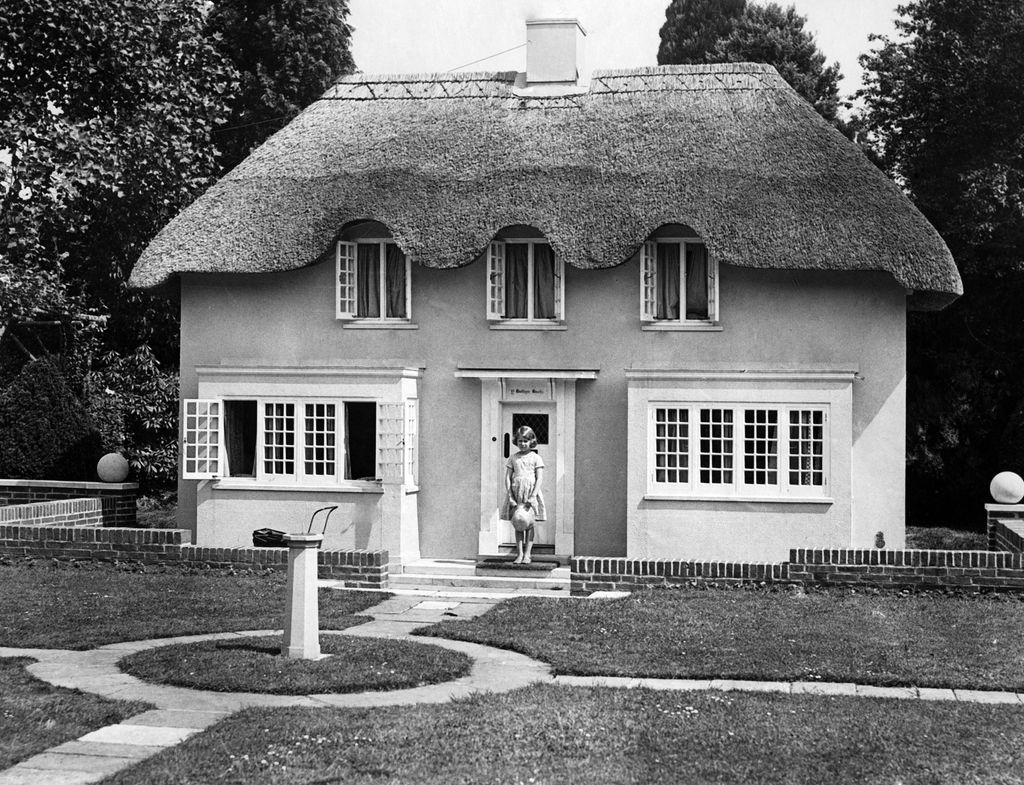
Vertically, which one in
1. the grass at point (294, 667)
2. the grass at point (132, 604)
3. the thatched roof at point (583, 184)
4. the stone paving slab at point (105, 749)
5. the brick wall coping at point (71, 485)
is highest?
the thatched roof at point (583, 184)

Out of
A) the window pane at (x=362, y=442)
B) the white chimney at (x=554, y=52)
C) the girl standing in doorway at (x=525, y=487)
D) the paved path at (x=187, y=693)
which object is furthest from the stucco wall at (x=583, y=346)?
the paved path at (x=187, y=693)

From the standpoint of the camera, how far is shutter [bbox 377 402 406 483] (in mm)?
18875

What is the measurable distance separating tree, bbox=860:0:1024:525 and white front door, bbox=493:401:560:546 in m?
10.8

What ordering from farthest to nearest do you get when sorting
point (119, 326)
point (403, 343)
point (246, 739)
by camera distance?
point (119, 326) < point (403, 343) < point (246, 739)

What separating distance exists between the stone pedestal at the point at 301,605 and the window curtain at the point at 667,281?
909 cm

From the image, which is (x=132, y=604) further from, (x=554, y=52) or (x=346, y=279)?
(x=554, y=52)

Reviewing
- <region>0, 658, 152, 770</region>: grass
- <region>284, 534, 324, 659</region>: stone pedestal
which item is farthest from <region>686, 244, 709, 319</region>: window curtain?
<region>0, 658, 152, 770</region>: grass

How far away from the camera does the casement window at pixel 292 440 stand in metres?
19.5

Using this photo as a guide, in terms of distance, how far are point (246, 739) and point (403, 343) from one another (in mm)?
11406

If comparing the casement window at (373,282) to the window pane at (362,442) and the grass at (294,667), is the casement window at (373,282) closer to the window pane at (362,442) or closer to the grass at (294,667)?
the window pane at (362,442)

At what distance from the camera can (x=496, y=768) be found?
840cm

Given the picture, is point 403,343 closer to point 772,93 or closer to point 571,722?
point 772,93

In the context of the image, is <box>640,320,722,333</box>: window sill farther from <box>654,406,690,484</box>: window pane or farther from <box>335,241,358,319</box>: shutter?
<box>335,241,358,319</box>: shutter

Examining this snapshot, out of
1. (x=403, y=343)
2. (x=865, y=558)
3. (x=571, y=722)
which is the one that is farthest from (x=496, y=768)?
(x=403, y=343)
